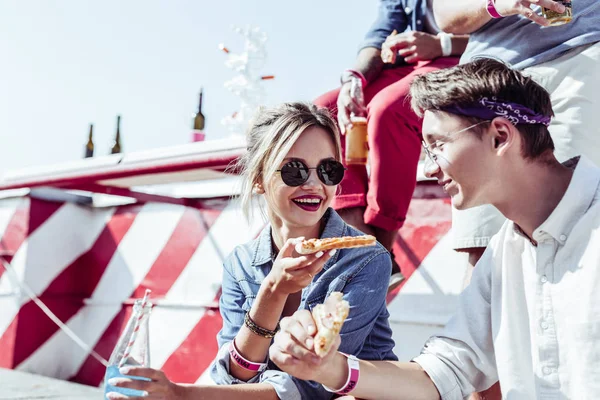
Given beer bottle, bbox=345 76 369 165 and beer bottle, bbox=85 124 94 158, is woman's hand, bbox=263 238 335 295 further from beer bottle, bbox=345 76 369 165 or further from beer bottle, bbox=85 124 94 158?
beer bottle, bbox=85 124 94 158

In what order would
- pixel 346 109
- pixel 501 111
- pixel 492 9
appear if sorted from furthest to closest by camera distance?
pixel 346 109, pixel 492 9, pixel 501 111

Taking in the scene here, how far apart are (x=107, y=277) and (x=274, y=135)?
2.27 meters

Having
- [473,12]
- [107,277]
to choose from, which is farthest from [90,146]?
[473,12]

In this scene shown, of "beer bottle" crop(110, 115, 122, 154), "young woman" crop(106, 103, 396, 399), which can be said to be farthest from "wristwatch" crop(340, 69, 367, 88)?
"beer bottle" crop(110, 115, 122, 154)

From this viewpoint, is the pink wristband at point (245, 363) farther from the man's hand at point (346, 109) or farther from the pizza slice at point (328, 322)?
the man's hand at point (346, 109)

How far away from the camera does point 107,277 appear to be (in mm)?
3824

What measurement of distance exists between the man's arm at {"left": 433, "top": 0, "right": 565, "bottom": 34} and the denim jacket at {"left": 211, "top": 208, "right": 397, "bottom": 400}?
0.74m

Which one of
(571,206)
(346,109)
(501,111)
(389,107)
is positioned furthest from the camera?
(346,109)

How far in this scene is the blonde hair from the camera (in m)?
1.93

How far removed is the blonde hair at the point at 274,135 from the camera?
75.9 inches

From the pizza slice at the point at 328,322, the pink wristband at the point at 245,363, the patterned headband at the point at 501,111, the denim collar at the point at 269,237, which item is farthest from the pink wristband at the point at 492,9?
the pink wristband at the point at 245,363

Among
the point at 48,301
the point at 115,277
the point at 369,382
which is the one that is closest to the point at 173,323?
the point at 115,277

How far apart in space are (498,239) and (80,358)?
3.04 m

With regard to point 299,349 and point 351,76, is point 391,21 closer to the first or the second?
point 351,76
